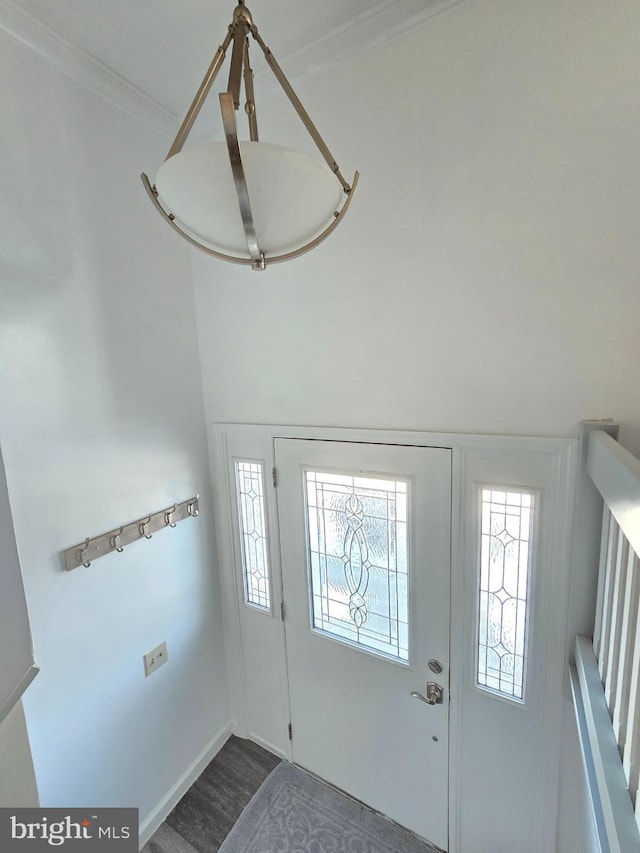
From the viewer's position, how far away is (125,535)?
1566mm

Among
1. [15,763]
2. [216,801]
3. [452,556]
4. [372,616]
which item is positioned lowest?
[216,801]

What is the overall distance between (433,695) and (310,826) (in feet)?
3.10

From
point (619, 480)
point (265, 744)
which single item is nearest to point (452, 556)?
point (619, 480)

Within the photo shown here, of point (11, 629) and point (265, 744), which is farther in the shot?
point (265, 744)

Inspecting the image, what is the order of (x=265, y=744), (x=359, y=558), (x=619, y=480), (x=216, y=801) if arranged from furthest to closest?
(x=265, y=744) → (x=216, y=801) → (x=359, y=558) → (x=619, y=480)

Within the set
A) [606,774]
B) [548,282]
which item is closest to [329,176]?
[548,282]

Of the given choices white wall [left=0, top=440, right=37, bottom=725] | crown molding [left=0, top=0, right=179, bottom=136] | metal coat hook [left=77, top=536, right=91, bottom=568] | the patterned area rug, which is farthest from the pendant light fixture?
the patterned area rug

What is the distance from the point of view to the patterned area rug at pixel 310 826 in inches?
64.6

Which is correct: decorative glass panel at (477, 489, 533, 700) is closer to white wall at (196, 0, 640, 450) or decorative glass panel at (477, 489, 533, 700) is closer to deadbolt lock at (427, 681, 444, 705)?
deadbolt lock at (427, 681, 444, 705)

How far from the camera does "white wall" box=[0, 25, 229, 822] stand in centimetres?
126

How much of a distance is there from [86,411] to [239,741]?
6.86 ft

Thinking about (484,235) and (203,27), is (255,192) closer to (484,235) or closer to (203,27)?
(484,235)

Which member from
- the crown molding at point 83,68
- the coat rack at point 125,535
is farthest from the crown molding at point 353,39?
the coat rack at point 125,535

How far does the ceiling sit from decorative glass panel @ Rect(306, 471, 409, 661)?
5.38ft
